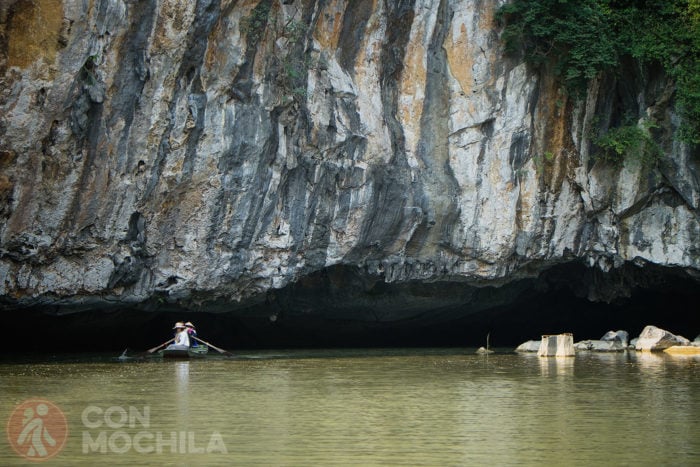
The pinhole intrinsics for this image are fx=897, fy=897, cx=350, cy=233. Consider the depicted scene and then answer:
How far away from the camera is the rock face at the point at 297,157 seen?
19297mm

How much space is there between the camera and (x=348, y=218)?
2406 centimetres

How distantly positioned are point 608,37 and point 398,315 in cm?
1112

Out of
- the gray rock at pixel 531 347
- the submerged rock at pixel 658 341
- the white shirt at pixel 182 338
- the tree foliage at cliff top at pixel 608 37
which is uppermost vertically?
the tree foliage at cliff top at pixel 608 37

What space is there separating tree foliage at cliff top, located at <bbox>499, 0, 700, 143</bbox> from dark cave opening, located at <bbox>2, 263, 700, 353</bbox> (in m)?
5.90

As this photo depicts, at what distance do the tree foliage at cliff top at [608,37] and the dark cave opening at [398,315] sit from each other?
5902mm

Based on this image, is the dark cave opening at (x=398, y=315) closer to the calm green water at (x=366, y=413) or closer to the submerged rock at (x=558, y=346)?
the submerged rock at (x=558, y=346)

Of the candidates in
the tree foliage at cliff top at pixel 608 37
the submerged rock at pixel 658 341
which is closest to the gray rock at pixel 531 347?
the submerged rock at pixel 658 341

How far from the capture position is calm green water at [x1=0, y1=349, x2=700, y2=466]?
9.23 metres

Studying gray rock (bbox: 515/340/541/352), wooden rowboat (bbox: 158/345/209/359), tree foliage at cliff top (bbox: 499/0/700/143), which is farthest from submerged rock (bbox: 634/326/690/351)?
wooden rowboat (bbox: 158/345/209/359)

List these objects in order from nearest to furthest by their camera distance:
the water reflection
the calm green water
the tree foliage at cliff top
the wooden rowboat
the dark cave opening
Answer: the calm green water
the water reflection
the wooden rowboat
the tree foliage at cliff top
the dark cave opening

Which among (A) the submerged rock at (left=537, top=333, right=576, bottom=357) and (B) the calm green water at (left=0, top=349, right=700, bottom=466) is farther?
(A) the submerged rock at (left=537, top=333, right=576, bottom=357)

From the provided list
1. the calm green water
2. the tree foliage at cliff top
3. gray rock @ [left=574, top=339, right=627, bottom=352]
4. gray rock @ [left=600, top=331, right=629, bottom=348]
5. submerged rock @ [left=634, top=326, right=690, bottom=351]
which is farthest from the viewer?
gray rock @ [left=600, top=331, right=629, bottom=348]

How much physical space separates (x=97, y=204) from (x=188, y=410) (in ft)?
30.8

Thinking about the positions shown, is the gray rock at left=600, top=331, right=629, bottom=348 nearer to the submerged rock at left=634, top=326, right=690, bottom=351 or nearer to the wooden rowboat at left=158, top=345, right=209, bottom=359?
the submerged rock at left=634, top=326, right=690, bottom=351
